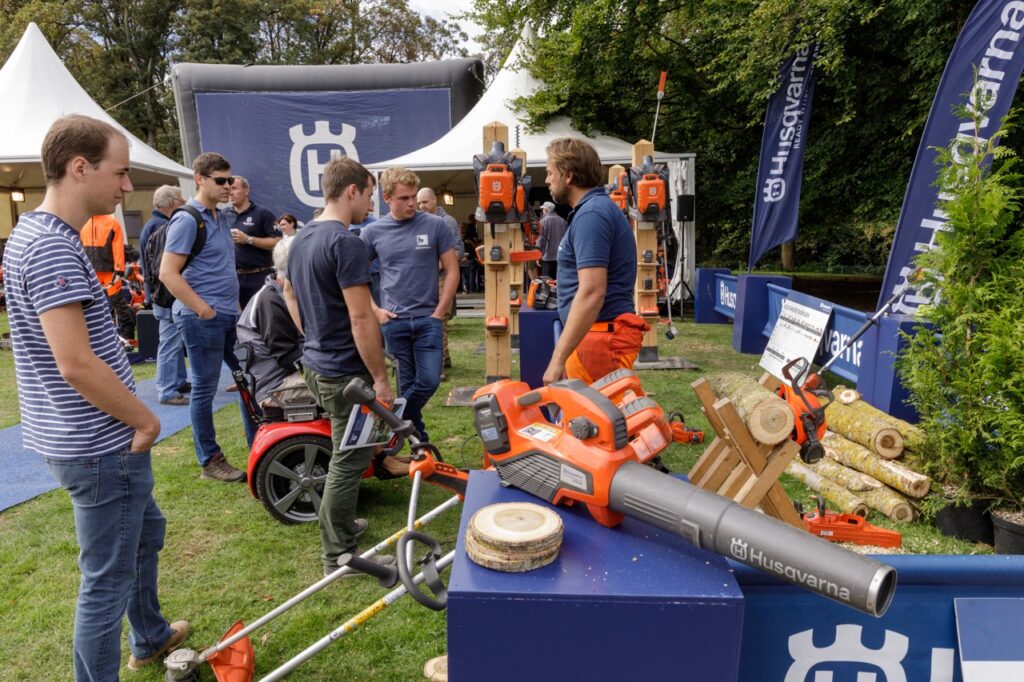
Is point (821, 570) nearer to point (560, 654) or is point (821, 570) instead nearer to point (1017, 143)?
point (560, 654)

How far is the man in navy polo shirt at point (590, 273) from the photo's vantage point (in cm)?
301

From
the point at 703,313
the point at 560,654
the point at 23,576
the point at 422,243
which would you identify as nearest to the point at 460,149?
the point at 703,313

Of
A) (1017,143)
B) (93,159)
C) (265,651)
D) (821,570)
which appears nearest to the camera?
(821,570)

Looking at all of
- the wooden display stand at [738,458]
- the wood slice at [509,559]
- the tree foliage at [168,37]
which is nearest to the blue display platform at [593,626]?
the wood slice at [509,559]

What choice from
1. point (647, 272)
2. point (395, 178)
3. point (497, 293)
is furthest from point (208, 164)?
point (647, 272)

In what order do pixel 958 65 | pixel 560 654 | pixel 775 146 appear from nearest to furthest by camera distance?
pixel 560 654, pixel 958 65, pixel 775 146

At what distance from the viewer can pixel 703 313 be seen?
1078 centimetres

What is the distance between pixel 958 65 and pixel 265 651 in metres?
5.83

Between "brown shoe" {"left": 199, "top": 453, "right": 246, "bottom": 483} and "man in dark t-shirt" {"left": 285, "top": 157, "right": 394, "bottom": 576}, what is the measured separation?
1.48 meters

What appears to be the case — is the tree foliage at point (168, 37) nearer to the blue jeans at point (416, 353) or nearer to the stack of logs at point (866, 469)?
the blue jeans at point (416, 353)

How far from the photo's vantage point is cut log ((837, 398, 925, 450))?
379 cm

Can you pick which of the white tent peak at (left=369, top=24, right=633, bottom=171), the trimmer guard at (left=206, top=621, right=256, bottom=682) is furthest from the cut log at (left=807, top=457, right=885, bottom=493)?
the white tent peak at (left=369, top=24, right=633, bottom=171)

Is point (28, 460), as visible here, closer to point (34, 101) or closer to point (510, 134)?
point (510, 134)

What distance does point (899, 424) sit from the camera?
4.06 m
